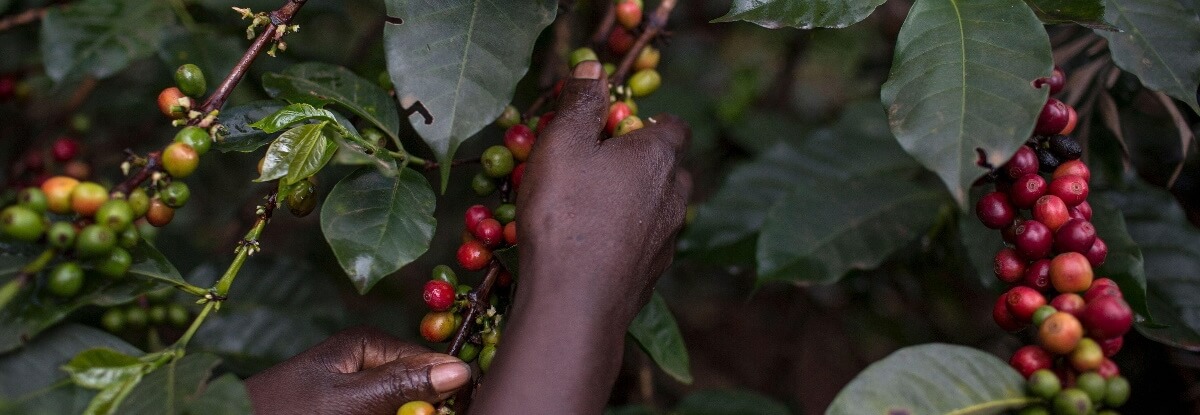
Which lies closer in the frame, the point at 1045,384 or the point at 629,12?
the point at 1045,384

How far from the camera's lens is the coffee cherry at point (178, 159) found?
3.73 feet

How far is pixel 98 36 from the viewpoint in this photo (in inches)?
67.6

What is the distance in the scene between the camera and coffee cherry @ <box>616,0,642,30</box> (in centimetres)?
163

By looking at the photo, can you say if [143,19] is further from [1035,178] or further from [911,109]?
[1035,178]

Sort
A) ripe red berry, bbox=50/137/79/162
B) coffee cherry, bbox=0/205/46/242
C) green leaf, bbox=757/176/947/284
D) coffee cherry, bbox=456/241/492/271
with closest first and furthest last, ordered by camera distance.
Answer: coffee cherry, bbox=0/205/46/242 → coffee cherry, bbox=456/241/492/271 → green leaf, bbox=757/176/947/284 → ripe red berry, bbox=50/137/79/162

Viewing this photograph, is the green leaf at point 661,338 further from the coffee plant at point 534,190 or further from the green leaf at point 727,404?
the green leaf at point 727,404

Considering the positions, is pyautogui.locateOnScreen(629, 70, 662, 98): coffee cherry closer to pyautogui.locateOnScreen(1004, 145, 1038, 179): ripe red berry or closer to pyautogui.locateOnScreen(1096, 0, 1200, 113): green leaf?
pyautogui.locateOnScreen(1004, 145, 1038, 179): ripe red berry

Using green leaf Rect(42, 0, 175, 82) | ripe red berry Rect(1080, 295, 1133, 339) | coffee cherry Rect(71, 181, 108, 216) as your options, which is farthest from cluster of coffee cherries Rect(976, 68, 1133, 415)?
green leaf Rect(42, 0, 175, 82)

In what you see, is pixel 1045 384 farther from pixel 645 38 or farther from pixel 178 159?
pixel 178 159

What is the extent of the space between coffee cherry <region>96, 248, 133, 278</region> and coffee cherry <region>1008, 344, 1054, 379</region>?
50.1 inches

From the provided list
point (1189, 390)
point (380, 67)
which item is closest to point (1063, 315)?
point (1189, 390)

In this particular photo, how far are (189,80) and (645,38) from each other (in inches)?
32.6

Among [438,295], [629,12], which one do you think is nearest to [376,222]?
[438,295]

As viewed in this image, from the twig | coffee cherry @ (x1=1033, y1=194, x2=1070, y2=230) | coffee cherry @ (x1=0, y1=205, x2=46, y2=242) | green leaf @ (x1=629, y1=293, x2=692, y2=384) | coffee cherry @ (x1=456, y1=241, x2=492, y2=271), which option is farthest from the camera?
the twig
